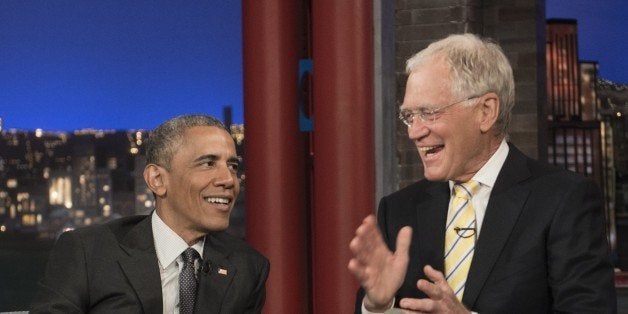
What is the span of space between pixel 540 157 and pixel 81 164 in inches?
467

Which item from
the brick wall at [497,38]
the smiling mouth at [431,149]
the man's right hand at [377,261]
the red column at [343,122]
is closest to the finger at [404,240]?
the man's right hand at [377,261]

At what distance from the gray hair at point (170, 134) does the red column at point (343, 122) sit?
1795mm

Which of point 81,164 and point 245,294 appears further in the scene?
point 81,164

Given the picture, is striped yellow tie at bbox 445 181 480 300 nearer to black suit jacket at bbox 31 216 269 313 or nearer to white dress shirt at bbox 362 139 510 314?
white dress shirt at bbox 362 139 510 314

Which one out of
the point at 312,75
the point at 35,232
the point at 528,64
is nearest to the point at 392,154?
the point at 312,75

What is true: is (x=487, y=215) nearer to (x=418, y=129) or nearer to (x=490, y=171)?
(x=490, y=171)

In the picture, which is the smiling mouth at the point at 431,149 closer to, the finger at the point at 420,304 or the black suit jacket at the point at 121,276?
the finger at the point at 420,304

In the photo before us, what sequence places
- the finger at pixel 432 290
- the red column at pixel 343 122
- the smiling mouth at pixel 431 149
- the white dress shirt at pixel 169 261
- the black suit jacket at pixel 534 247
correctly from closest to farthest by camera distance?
the finger at pixel 432 290 → the black suit jacket at pixel 534 247 → the smiling mouth at pixel 431 149 → the white dress shirt at pixel 169 261 → the red column at pixel 343 122

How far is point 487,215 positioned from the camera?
2090 mm

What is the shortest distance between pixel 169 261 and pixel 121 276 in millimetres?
122

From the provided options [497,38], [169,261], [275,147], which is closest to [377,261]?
[169,261]

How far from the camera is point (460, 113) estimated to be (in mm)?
2055

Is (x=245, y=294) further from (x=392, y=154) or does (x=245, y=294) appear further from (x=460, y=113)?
(x=392, y=154)

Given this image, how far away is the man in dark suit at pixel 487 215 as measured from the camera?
6.44 feet
